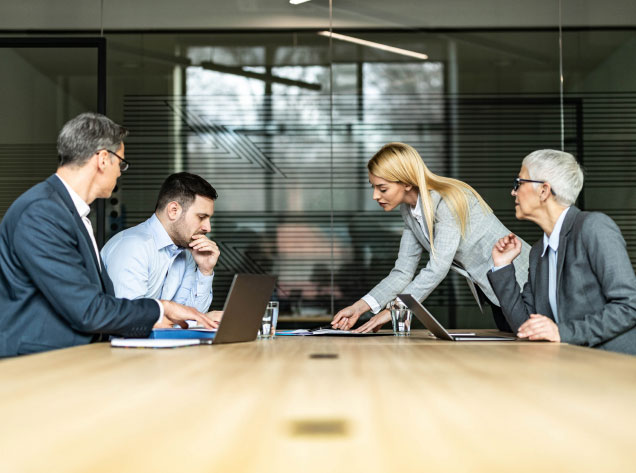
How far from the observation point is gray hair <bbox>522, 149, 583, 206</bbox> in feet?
9.03

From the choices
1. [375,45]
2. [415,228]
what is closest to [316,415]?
[415,228]

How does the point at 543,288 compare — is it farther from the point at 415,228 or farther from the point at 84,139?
the point at 84,139

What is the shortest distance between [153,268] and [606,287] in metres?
1.77

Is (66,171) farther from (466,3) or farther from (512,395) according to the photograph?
(466,3)

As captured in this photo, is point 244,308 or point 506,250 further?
point 506,250

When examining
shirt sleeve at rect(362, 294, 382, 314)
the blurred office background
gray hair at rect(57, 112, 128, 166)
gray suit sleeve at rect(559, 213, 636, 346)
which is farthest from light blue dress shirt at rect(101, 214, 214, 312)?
the blurred office background

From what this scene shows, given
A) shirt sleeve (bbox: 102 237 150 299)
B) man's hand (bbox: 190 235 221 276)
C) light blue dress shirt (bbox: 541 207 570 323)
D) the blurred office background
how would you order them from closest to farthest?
light blue dress shirt (bbox: 541 207 570 323)
shirt sleeve (bbox: 102 237 150 299)
man's hand (bbox: 190 235 221 276)
the blurred office background

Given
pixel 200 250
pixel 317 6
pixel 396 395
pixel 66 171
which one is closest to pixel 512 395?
pixel 396 395

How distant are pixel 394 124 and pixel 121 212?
206 cm

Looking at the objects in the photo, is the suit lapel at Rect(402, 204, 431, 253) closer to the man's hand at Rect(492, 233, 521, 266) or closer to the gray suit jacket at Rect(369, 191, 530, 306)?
the gray suit jacket at Rect(369, 191, 530, 306)

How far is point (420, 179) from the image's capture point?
348cm

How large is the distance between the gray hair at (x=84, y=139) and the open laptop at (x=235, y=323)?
72cm

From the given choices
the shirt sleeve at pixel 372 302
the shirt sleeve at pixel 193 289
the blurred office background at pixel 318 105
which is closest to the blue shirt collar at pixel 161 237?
the shirt sleeve at pixel 193 289

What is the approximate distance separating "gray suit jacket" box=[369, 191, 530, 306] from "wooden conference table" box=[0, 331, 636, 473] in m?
1.78
